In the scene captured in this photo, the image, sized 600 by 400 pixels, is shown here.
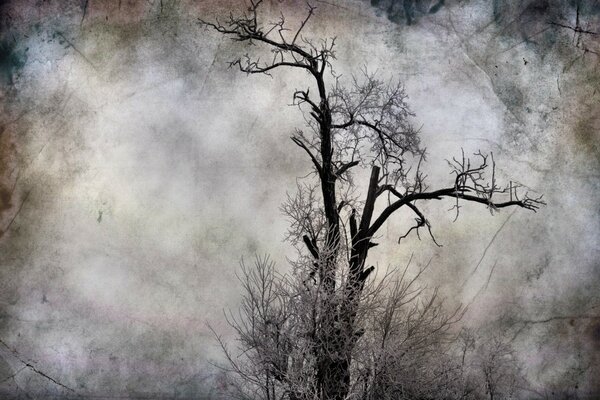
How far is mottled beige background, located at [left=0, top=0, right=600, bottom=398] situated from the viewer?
12.3 m

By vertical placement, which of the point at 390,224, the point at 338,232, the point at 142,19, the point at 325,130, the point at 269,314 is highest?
the point at 142,19

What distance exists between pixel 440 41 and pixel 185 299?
453cm

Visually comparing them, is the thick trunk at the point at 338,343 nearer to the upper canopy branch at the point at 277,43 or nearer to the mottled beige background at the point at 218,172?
the upper canopy branch at the point at 277,43

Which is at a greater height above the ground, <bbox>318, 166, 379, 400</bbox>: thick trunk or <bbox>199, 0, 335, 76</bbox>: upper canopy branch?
<bbox>199, 0, 335, 76</bbox>: upper canopy branch

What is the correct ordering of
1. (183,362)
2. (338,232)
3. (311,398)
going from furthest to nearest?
(183,362) → (338,232) → (311,398)

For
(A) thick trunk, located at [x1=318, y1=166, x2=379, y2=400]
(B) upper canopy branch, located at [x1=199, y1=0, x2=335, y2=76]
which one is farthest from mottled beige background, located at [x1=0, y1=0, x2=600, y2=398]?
(A) thick trunk, located at [x1=318, y1=166, x2=379, y2=400]

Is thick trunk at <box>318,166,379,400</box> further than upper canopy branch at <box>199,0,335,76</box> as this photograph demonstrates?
No

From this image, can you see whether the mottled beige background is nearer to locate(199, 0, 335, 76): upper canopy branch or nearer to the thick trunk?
locate(199, 0, 335, 76): upper canopy branch

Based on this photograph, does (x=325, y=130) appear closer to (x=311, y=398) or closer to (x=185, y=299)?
(x=311, y=398)

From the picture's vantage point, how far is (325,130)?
9578mm

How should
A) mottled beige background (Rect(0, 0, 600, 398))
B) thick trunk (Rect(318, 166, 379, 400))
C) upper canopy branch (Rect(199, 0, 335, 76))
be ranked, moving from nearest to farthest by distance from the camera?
thick trunk (Rect(318, 166, 379, 400)) → upper canopy branch (Rect(199, 0, 335, 76)) → mottled beige background (Rect(0, 0, 600, 398))

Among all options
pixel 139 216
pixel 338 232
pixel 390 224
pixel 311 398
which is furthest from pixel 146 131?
pixel 311 398

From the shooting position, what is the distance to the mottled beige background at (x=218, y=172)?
12281mm

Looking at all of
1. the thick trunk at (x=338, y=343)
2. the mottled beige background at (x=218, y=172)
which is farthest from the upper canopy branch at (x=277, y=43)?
the thick trunk at (x=338, y=343)
